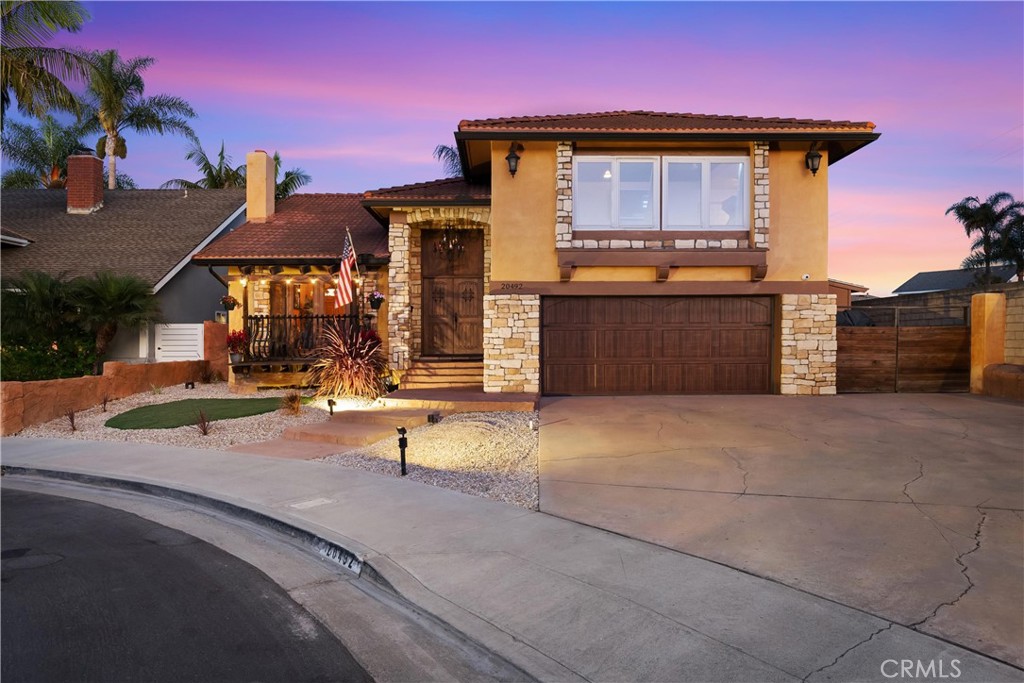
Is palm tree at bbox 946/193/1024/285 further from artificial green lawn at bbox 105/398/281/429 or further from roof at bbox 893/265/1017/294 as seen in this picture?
artificial green lawn at bbox 105/398/281/429

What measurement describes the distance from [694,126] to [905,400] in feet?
24.4

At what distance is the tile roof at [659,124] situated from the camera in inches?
523

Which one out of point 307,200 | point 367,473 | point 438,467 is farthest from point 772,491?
point 307,200

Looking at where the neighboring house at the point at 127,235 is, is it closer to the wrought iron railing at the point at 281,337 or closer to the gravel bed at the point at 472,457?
the wrought iron railing at the point at 281,337

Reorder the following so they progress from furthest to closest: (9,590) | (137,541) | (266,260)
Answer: (266,260) < (137,541) < (9,590)

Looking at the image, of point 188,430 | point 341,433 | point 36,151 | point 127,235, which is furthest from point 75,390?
point 36,151

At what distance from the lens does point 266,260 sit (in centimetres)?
1670

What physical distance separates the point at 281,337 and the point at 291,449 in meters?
7.81

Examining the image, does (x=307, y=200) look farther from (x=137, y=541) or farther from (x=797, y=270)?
(x=137, y=541)

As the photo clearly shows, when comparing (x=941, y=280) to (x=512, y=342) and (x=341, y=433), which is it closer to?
(x=512, y=342)

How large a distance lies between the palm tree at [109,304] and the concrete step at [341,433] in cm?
947
